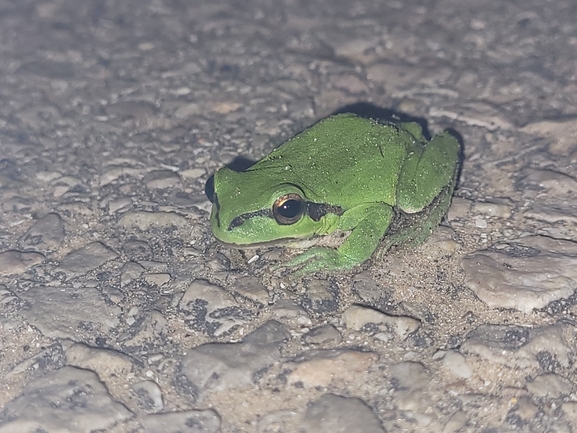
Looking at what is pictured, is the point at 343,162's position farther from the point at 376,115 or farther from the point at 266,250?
the point at 376,115

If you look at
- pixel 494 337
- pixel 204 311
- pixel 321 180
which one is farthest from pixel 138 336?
pixel 494 337

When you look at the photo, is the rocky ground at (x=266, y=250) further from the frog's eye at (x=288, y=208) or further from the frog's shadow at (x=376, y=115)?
the frog's eye at (x=288, y=208)

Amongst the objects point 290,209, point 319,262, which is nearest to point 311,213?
point 290,209

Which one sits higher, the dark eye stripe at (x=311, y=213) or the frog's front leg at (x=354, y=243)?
the dark eye stripe at (x=311, y=213)

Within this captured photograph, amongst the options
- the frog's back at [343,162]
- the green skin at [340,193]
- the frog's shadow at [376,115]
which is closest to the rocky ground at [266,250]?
the frog's shadow at [376,115]

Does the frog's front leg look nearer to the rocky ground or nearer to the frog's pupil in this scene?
the rocky ground

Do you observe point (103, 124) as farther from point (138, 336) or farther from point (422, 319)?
point (422, 319)
